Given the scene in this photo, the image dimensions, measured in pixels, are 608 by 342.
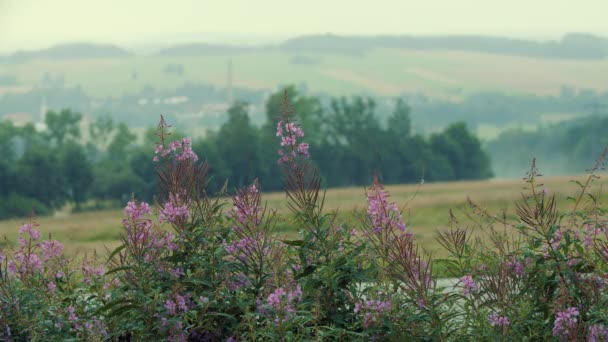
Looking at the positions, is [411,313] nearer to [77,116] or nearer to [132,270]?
[132,270]

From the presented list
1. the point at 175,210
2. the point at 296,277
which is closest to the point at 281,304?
the point at 296,277

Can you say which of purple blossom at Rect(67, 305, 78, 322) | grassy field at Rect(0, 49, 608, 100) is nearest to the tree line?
purple blossom at Rect(67, 305, 78, 322)

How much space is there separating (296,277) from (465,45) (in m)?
111

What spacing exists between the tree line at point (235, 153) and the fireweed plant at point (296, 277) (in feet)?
104

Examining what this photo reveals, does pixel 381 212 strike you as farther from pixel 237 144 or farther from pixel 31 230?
pixel 237 144

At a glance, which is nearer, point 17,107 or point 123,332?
point 123,332

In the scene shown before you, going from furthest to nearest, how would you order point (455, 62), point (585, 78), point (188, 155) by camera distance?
point (455, 62), point (585, 78), point (188, 155)

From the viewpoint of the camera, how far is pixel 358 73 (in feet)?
362

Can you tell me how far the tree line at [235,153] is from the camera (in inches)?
1642

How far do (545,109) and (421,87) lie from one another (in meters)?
14.9

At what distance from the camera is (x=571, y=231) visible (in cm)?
403

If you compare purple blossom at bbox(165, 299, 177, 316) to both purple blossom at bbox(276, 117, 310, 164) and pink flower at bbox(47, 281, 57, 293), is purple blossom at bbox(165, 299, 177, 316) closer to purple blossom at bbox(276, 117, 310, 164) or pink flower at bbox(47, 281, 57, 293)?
purple blossom at bbox(276, 117, 310, 164)

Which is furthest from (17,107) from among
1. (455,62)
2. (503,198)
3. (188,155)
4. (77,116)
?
(188,155)

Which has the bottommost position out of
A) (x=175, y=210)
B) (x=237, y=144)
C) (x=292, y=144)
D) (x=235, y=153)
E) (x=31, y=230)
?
(x=235, y=153)
